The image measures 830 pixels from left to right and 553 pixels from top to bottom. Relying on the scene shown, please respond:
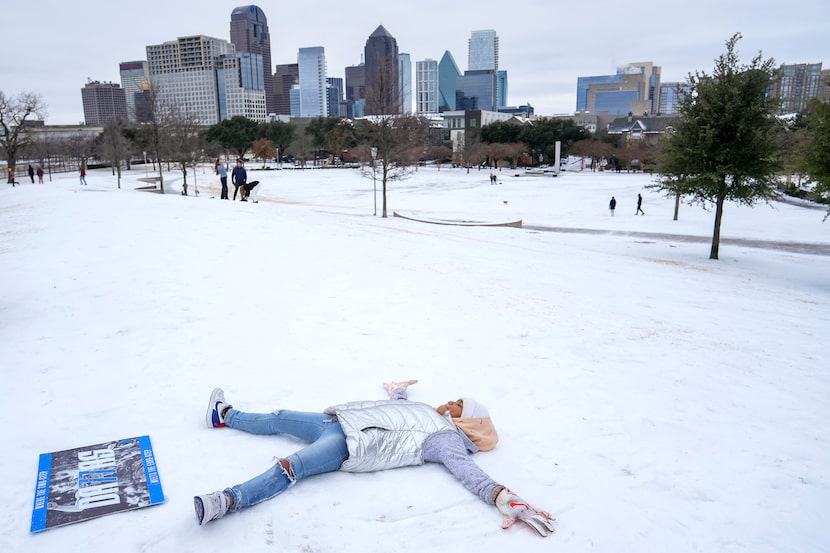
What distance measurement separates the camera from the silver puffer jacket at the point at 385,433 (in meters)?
4.40

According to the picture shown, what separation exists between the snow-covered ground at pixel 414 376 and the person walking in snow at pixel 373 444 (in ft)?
0.39

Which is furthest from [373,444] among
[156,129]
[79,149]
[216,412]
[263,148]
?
[263,148]

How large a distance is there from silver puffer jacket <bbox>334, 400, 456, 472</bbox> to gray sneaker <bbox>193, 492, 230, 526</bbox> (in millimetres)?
971

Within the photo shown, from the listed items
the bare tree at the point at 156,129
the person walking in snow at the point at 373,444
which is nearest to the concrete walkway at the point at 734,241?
the bare tree at the point at 156,129

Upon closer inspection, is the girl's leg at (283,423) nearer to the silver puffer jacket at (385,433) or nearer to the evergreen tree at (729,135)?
the silver puffer jacket at (385,433)

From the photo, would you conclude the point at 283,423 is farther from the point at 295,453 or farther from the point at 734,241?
the point at 734,241

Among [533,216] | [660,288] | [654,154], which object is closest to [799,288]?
[660,288]

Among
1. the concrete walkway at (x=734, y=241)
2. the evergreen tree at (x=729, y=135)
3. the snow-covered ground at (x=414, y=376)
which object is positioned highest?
the evergreen tree at (x=729, y=135)

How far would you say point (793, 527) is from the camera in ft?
13.3

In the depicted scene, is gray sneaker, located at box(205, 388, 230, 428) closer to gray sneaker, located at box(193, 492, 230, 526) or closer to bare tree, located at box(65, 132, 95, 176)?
gray sneaker, located at box(193, 492, 230, 526)

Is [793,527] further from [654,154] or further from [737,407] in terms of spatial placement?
[654,154]

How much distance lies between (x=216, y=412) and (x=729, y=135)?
19013 mm

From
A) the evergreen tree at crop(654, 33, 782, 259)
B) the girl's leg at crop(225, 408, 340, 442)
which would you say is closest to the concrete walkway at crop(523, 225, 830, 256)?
the evergreen tree at crop(654, 33, 782, 259)

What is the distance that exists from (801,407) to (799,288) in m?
10.2
